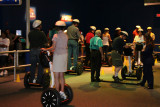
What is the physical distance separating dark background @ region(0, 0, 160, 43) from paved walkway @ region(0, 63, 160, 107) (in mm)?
15194

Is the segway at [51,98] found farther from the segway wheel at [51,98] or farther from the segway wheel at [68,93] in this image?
the segway wheel at [68,93]

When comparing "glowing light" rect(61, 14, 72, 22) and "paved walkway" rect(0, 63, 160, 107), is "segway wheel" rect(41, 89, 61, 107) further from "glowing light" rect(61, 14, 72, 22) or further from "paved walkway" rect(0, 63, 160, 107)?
"glowing light" rect(61, 14, 72, 22)

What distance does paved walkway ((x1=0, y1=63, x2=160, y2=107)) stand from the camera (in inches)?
293

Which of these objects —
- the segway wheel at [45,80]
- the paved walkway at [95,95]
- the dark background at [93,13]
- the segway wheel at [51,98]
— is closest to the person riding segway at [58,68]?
the segway wheel at [51,98]

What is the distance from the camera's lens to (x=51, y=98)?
6.63 meters

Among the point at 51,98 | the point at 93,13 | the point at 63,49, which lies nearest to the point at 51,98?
the point at 51,98

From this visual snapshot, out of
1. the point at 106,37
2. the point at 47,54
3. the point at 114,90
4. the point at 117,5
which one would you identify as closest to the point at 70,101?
the point at 47,54

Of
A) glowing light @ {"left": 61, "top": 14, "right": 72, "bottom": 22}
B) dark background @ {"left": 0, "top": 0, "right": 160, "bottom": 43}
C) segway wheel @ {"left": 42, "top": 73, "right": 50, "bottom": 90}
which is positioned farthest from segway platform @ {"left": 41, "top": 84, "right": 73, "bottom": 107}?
glowing light @ {"left": 61, "top": 14, "right": 72, "bottom": 22}

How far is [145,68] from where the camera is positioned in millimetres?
9562

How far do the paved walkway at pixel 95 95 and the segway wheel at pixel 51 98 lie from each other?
54cm

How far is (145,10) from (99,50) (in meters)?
17.0

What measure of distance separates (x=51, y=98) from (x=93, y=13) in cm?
2488

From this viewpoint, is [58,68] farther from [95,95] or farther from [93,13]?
[93,13]

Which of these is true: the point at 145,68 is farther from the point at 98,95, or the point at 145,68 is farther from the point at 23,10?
the point at 23,10
